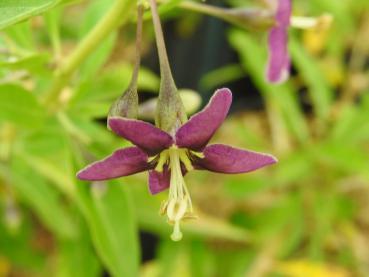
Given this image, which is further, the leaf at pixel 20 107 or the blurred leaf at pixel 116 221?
the blurred leaf at pixel 116 221

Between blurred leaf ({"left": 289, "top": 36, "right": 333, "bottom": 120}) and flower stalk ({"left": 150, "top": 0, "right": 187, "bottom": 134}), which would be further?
blurred leaf ({"left": 289, "top": 36, "right": 333, "bottom": 120})

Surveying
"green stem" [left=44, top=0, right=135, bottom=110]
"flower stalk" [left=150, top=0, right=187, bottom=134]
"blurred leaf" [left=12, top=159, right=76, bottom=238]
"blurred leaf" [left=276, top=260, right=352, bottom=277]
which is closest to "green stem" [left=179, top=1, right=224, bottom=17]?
"green stem" [left=44, top=0, right=135, bottom=110]

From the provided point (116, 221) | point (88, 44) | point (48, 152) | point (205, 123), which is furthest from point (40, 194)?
point (205, 123)

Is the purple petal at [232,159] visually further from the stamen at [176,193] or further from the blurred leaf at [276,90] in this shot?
the blurred leaf at [276,90]

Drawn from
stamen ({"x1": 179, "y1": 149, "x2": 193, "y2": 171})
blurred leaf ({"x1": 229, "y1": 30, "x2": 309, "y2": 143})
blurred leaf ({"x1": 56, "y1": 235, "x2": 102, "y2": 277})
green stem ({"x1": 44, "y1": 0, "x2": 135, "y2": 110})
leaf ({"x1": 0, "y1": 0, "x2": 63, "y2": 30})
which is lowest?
stamen ({"x1": 179, "y1": 149, "x2": 193, "y2": 171})

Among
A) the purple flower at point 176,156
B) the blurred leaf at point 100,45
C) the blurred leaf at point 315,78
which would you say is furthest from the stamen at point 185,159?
the blurred leaf at point 315,78

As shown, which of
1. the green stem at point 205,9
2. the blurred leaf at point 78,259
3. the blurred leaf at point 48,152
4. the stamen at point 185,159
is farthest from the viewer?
the blurred leaf at point 78,259

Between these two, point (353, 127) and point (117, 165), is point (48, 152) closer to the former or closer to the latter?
point (117, 165)

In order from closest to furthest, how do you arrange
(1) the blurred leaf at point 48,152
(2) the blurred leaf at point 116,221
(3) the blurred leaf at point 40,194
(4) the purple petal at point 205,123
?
1. (4) the purple petal at point 205,123
2. (2) the blurred leaf at point 116,221
3. (1) the blurred leaf at point 48,152
4. (3) the blurred leaf at point 40,194

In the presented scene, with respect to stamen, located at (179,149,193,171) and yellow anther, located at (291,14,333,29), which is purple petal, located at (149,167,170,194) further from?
yellow anther, located at (291,14,333,29)
